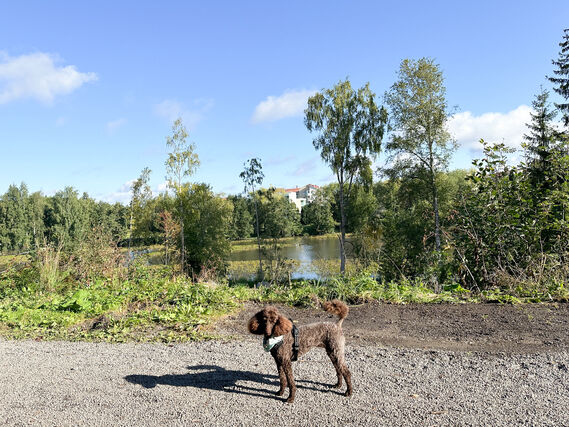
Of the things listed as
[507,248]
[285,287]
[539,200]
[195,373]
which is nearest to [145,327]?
[195,373]

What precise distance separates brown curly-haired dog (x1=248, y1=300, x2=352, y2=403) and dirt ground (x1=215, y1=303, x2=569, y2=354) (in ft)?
4.77

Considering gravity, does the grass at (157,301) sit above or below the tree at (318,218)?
below

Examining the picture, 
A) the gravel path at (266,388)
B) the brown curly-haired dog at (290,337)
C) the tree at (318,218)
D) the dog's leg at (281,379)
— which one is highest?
the tree at (318,218)

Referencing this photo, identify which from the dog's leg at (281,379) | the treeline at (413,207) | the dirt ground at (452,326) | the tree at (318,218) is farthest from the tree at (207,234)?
the tree at (318,218)

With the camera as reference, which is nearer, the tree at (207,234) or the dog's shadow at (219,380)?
the dog's shadow at (219,380)

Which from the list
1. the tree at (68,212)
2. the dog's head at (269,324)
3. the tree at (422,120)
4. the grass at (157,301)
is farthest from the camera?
the tree at (68,212)

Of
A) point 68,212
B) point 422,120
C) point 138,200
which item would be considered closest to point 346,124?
point 422,120

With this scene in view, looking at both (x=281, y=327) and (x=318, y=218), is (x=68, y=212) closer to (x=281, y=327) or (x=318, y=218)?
(x=318, y=218)

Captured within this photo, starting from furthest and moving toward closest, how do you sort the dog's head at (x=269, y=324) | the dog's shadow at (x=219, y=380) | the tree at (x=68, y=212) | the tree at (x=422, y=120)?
the tree at (x=68, y=212) < the tree at (x=422, y=120) < the dog's shadow at (x=219, y=380) < the dog's head at (x=269, y=324)

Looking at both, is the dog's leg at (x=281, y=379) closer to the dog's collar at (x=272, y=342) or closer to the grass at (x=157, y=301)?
the dog's collar at (x=272, y=342)

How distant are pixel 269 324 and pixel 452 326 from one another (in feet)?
10.0

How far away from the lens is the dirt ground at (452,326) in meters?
4.39

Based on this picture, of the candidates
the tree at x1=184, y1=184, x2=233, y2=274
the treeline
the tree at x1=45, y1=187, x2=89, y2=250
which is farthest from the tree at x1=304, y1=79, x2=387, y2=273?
the tree at x1=45, y1=187, x2=89, y2=250

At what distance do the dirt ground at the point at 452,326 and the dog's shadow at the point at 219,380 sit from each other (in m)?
1.17
